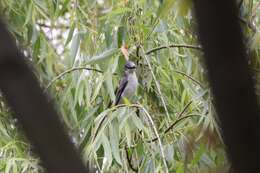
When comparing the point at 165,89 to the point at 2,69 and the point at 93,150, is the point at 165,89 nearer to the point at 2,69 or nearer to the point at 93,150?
the point at 93,150

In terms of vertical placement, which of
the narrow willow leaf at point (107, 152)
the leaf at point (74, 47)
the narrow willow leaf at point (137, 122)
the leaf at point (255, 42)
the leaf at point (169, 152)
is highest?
the leaf at point (74, 47)

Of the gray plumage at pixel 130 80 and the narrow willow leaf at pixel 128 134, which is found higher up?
the gray plumage at pixel 130 80

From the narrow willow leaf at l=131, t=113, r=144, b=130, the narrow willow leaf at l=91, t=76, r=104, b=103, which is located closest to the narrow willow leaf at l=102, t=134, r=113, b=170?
the narrow willow leaf at l=131, t=113, r=144, b=130

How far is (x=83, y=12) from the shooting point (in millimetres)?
2316

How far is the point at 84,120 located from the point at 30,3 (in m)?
0.56

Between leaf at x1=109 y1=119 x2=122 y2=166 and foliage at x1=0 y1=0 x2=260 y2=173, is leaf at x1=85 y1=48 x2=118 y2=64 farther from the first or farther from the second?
leaf at x1=109 y1=119 x2=122 y2=166

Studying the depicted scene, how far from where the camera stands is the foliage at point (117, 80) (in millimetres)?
1863

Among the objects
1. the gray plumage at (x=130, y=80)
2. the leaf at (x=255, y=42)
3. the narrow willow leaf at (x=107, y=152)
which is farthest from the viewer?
the gray plumage at (x=130, y=80)

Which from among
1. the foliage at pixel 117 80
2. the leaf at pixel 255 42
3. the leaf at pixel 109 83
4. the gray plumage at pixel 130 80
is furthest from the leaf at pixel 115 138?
the leaf at pixel 255 42

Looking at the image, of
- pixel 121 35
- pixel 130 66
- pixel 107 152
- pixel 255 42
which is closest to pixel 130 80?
pixel 130 66

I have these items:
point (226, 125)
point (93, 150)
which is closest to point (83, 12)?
point (93, 150)

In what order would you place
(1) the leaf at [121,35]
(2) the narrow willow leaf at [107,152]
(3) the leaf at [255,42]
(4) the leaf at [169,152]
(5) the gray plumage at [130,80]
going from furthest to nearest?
(5) the gray plumage at [130,80], (1) the leaf at [121,35], (4) the leaf at [169,152], (2) the narrow willow leaf at [107,152], (3) the leaf at [255,42]

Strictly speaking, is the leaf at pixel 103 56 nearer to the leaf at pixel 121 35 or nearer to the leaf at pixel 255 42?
the leaf at pixel 121 35

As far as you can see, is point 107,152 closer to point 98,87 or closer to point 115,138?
point 115,138
